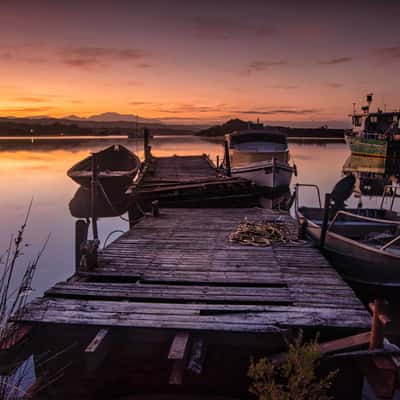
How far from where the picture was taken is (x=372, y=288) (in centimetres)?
757

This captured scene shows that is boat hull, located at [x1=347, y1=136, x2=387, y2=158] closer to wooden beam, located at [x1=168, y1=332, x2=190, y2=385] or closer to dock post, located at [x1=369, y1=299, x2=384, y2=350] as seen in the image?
dock post, located at [x1=369, y1=299, x2=384, y2=350]

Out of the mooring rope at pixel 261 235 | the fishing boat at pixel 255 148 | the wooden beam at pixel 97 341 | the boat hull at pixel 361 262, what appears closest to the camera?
the wooden beam at pixel 97 341

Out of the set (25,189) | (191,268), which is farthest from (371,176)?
(191,268)

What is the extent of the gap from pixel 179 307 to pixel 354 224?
252 inches

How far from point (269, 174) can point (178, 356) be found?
598 inches

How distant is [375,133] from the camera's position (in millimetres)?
48344

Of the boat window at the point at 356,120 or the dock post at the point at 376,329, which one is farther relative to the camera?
the boat window at the point at 356,120

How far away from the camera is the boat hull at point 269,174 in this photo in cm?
1815

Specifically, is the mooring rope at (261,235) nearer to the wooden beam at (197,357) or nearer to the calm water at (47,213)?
the wooden beam at (197,357)

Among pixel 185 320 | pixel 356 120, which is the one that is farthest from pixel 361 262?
pixel 356 120

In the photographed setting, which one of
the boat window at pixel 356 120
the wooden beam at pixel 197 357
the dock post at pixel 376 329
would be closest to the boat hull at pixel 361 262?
the dock post at pixel 376 329

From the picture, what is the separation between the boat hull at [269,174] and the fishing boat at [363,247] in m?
8.42

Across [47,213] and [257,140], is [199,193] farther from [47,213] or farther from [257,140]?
[257,140]

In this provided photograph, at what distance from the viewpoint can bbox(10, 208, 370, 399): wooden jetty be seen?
412 centimetres
